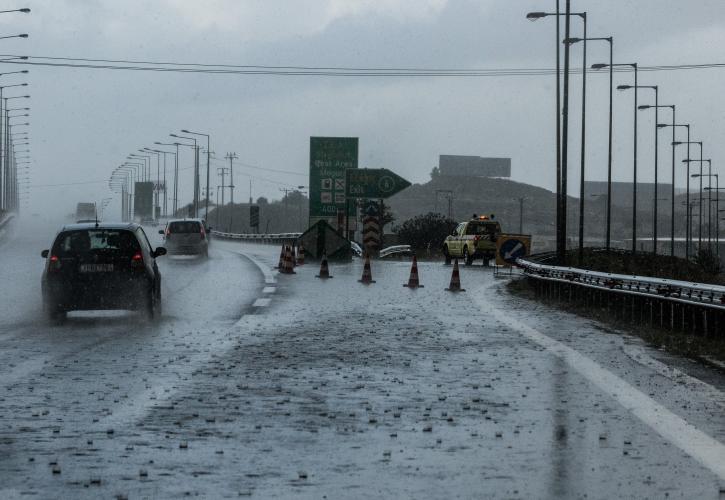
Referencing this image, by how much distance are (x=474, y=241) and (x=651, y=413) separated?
44.2 m

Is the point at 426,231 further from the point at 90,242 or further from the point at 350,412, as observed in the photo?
the point at 350,412

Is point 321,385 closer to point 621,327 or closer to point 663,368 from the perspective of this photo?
point 663,368

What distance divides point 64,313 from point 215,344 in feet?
15.8

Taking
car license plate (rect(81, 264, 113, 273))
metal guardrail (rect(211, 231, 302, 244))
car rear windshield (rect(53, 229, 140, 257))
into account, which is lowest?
car license plate (rect(81, 264, 113, 273))

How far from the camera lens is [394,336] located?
17391 millimetres

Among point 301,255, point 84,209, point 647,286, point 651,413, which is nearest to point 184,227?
point 301,255

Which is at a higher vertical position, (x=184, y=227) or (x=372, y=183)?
(x=372, y=183)

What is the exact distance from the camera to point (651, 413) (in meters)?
10.3

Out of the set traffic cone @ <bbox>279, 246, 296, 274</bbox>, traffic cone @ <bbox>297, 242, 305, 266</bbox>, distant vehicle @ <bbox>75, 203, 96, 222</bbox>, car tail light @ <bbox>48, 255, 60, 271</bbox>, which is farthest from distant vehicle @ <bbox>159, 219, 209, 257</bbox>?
distant vehicle @ <bbox>75, 203, 96, 222</bbox>

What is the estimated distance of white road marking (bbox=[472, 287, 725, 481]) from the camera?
8461mm

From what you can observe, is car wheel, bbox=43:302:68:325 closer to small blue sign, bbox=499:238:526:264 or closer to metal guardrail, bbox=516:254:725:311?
metal guardrail, bbox=516:254:725:311

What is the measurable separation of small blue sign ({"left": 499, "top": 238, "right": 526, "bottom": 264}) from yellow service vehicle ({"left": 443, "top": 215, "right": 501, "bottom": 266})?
1759 centimetres

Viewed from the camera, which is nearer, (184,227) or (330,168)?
(184,227)

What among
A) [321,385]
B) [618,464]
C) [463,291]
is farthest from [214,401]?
[463,291]
